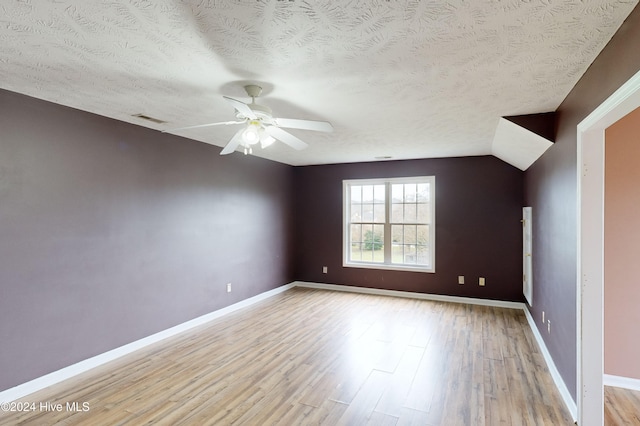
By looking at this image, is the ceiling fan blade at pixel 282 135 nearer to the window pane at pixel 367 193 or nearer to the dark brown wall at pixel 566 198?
the dark brown wall at pixel 566 198

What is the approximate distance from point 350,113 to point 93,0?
221 centimetres

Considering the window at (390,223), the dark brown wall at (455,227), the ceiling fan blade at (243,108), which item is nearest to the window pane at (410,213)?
the window at (390,223)

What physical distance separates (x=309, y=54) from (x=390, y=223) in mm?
4595

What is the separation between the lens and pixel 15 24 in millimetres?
1714

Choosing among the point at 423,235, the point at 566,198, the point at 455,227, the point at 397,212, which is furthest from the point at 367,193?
the point at 566,198

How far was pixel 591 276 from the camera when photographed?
2164 mm

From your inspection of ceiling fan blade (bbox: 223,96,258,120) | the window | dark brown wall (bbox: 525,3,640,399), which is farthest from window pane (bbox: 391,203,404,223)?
ceiling fan blade (bbox: 223,96,258,120)

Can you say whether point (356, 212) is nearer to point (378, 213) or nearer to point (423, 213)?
point (378, 213)

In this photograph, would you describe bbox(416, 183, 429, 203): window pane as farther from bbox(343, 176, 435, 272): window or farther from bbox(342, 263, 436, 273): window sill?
bbox(342, 263, 436, 273): window sill

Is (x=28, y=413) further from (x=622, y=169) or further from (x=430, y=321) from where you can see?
(x=622, y=169)

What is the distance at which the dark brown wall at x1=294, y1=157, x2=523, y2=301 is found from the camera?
531 cm

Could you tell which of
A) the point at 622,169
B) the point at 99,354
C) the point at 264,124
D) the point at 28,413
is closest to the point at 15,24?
the point at 264,124

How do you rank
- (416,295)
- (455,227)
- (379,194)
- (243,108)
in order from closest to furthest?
(243,108) → (455,227) → (416,295) → (379,194)

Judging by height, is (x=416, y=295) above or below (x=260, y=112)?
below
